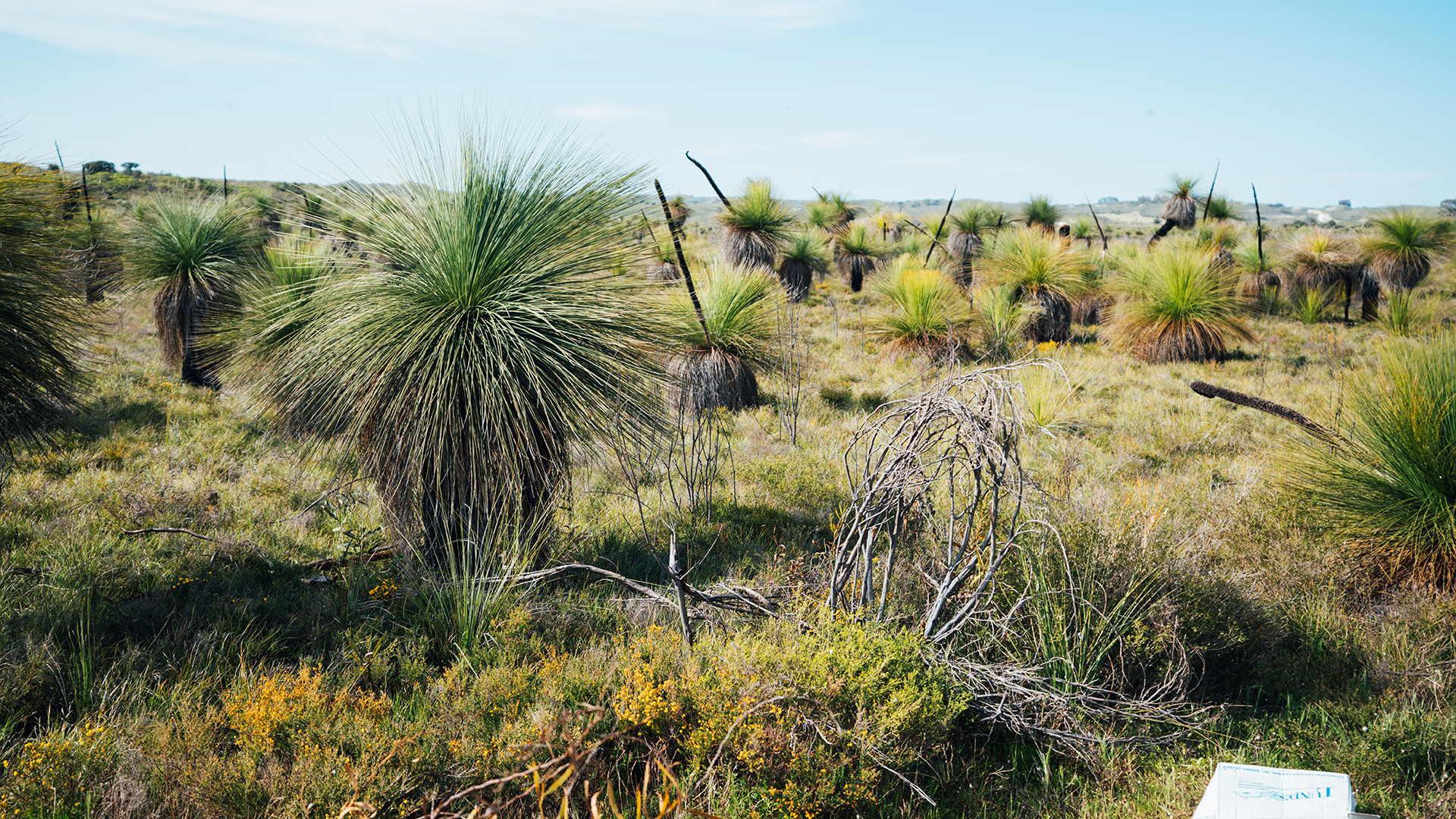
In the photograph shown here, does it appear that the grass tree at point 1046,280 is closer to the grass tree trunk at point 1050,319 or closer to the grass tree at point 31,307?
the grass tree trunk at point 1050,319

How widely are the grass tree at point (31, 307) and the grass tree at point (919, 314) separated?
954cm

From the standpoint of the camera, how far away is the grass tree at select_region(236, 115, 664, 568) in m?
3.72

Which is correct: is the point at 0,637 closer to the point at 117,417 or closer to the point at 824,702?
the point at 824,702

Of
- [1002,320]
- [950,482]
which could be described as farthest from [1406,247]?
[950,482]

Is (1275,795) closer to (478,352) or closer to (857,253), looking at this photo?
(478,352)

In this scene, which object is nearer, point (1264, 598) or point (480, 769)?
point (480, 769)

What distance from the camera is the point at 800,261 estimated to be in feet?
56.6

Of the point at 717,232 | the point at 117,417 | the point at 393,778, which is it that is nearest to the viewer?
the point at 393,778

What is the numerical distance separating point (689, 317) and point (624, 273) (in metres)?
3.65

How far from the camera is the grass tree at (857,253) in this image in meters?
19.8

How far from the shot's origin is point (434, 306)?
381cm

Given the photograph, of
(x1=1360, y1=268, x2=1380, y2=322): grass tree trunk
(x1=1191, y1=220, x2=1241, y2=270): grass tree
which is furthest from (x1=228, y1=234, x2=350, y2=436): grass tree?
(x1=1360, y1=268, x2=1380, y2=322): grass tree trunk

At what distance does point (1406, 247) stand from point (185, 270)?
73.5 ft

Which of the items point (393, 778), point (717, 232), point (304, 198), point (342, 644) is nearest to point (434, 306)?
point (304, 198)
